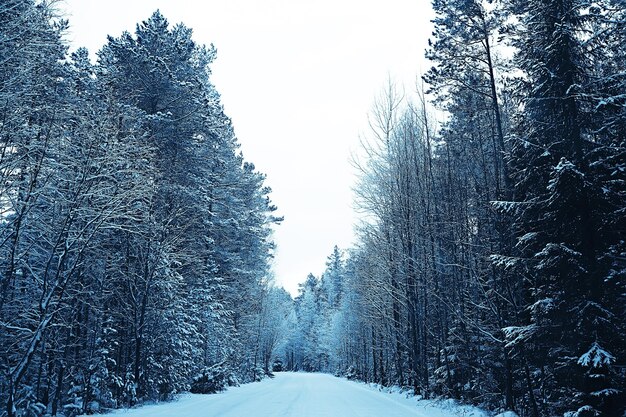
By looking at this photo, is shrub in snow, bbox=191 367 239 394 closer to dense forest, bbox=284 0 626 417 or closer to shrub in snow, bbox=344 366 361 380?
dense forest, bbox=284 0 626 417

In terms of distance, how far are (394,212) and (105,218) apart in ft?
50.6

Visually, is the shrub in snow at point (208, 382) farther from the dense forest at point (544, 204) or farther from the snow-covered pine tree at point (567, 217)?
the snow-covered pine tree at point (567, 217)

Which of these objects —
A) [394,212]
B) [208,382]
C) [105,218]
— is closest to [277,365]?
[208,382]

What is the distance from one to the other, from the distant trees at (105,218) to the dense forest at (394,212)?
4.0 inches

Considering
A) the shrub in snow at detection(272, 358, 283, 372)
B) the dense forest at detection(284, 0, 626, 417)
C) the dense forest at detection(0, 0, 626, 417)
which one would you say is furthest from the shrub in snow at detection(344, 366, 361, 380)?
the shrub in snow at detection(272, 358, 283, 372)

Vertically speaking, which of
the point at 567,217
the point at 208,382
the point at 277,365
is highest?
the point at 567,217

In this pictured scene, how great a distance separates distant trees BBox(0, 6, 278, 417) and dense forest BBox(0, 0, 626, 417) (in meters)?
0.10

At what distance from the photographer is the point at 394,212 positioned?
22.6 m

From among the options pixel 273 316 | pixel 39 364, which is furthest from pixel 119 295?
pixel 273 316

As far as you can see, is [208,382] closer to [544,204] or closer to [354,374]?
[544,204]

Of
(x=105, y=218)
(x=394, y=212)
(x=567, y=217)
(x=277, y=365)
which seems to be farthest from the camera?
(x=277, y=365)

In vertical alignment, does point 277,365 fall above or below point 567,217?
below

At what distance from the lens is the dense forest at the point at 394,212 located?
8805 mm

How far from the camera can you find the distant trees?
9562 mm
